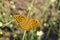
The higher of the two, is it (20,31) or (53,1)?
(53,1)

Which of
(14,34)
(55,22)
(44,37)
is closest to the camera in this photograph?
(14,34)

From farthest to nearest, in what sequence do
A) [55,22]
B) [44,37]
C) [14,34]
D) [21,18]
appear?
[55,22]
[44,37]
[14,34]
[21,18]

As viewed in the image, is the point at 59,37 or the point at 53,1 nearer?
the point at 59,37

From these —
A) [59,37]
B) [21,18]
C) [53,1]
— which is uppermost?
[21,18]

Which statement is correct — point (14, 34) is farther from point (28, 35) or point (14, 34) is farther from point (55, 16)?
point (55, 16)

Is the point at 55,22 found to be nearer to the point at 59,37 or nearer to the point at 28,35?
the point at 59,37

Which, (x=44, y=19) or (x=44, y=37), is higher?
(x=44, y=19)

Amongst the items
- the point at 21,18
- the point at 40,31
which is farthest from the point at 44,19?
the point at 21,18

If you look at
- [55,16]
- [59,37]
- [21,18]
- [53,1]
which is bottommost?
[59,37]

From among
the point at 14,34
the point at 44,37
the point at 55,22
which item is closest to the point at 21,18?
the point at 14,34
